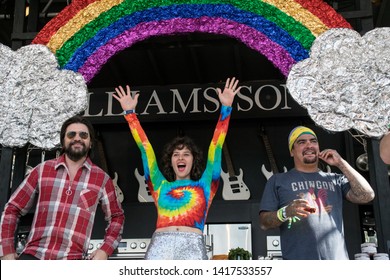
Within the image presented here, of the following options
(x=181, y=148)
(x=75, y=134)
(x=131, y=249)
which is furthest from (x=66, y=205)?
→ (x=131, y=249)

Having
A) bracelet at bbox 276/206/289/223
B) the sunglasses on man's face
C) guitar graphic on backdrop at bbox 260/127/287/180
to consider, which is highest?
guitar graphic on backdrop at bbox 260/127/287/180

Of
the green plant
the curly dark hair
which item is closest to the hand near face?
the curly dark hair

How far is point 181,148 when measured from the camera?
3.31 m

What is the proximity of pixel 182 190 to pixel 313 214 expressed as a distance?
75cm

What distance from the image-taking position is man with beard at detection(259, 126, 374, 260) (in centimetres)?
301

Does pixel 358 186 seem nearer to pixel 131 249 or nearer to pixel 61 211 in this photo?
pixel 61 211

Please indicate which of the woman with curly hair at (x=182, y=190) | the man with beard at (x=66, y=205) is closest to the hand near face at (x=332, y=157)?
the woman with curly hair at (x=182, y=190)

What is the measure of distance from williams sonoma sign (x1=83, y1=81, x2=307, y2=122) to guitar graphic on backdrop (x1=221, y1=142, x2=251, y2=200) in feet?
1.71

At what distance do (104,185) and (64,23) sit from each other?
4.70 feet

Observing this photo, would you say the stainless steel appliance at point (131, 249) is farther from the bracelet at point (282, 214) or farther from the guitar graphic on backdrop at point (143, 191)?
the bracelet at point (282, 214)

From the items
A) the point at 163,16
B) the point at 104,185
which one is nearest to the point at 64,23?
the point at 163,16

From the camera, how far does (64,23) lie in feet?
13.0

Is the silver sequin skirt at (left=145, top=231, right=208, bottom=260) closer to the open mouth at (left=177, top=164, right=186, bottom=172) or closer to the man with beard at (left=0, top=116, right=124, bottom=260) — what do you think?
the man with beard at (left=0, top=116, right=124, bottom=260)

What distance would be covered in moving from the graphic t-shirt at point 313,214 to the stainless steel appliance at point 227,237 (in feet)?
8.36
